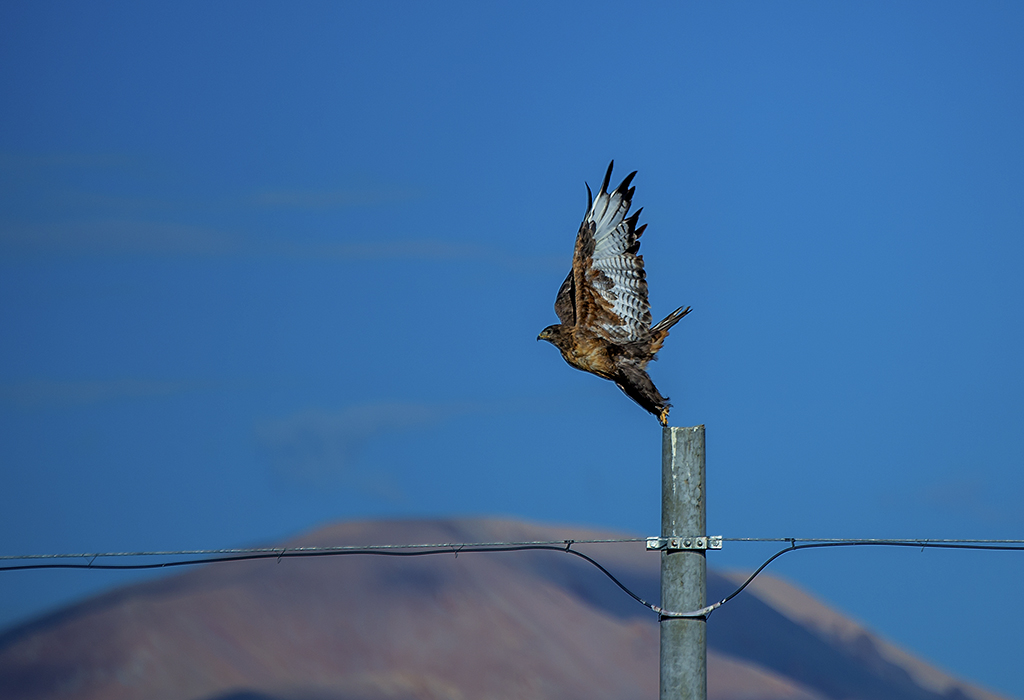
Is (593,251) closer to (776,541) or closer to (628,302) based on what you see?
(628,302)

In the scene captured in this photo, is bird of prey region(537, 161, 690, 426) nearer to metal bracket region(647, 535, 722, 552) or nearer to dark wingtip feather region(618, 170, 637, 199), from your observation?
dark wingtip feather region(618, 170, 637, 199)

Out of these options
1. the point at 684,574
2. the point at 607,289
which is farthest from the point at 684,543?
the point at 607,289

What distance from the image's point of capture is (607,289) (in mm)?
10578

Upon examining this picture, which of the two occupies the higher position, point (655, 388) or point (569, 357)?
point (569, 357)

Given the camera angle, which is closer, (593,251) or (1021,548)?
(1021,548)

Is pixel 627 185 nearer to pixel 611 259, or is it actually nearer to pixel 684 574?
pixel 611 259

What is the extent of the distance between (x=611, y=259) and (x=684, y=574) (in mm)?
3884

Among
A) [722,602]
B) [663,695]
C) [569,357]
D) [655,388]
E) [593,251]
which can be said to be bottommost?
[663,695]

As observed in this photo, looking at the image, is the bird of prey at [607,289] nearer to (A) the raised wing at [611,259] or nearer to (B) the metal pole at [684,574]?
(A) the raised wing at [611,259]

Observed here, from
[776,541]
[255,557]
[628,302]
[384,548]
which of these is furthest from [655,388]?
[255,557]

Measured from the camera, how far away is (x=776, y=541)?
26.4ft

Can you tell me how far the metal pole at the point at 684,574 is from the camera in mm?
7387

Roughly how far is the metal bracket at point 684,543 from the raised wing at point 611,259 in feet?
10.7

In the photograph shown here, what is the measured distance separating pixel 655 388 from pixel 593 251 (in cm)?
166
